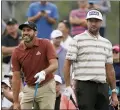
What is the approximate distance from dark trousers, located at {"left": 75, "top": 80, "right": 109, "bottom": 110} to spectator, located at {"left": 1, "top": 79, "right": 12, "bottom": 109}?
359cm

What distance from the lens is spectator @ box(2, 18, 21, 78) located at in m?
14.7

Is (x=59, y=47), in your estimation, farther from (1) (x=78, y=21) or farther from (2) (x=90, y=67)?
(2) (x=90, y=67)

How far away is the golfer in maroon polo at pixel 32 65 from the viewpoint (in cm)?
1052

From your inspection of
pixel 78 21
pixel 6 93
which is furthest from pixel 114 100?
pixel 78 21

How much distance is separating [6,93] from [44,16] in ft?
9.34

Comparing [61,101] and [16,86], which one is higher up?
[16,86]

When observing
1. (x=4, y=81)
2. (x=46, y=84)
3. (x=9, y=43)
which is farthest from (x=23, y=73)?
(x=9, y=43)

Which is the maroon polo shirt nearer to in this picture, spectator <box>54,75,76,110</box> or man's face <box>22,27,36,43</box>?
man's face <box>22,27,36,43</box>

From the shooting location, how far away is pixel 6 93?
13.0 metres

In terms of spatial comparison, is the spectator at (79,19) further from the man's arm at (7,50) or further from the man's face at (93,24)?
the man's face at (93,24)

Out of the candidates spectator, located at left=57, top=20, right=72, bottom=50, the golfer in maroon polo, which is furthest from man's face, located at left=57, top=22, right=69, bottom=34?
the golfer in maroon polo

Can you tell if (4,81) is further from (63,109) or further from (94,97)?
(94,97)

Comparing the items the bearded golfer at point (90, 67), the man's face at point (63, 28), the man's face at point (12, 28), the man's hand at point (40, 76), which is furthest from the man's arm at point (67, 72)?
the man's face at point (63, 28)

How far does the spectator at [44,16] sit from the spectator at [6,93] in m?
2.31
